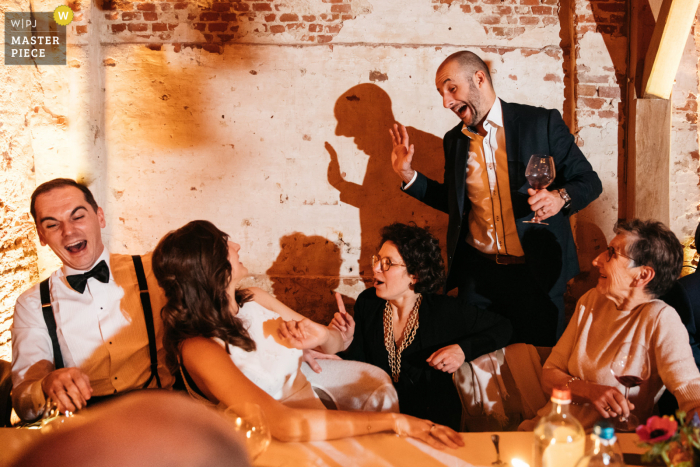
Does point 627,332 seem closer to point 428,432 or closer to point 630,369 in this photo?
point 630,369

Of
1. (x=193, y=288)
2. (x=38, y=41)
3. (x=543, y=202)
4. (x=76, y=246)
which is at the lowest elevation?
(x=193, y=288)

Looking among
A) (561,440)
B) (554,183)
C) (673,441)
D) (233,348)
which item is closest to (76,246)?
(233,348)

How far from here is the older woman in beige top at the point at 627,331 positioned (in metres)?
1.72

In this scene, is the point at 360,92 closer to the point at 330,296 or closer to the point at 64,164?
the point at 330,296

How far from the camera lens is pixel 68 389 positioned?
174 centimetres

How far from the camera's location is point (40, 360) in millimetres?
2033

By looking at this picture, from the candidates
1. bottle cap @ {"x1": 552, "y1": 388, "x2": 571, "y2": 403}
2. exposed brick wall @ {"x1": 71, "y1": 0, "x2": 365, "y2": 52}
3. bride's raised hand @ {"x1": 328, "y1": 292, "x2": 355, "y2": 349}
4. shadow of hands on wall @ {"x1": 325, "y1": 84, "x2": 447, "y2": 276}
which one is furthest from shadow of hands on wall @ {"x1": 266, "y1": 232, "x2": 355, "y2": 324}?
bottle cap @ {"x1": 552, "y1": 388, "x2": 571, "y2": 403}

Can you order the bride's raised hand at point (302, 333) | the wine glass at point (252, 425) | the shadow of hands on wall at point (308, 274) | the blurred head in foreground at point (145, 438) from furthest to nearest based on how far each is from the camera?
the shadow of hands on wall at point (308, 274)
the bride's raised hand at point (302, 333)
the wine glass at point (252, 425)
the blurred head in foreground at point (145, 438)

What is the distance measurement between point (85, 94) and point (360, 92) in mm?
1879

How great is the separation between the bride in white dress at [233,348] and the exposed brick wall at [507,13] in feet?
8.03

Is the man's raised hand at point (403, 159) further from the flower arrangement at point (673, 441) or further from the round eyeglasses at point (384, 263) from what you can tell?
the flower arrangement at point (673, 441)

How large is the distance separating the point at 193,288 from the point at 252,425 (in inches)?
29.0

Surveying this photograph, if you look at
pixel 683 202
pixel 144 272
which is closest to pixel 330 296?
pixel 144 272

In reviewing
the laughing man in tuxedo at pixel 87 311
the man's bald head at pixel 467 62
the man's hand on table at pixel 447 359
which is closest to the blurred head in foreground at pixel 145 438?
the man's hand on table at pixel 447 359
